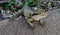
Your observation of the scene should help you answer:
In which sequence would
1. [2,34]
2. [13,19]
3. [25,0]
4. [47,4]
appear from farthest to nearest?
[47,4], [25,0], [13,19], [2,34]

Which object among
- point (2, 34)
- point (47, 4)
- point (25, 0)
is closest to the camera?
point (2, 34)

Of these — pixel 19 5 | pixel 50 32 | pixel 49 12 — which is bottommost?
pixel 50 32

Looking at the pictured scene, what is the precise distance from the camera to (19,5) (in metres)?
2.63

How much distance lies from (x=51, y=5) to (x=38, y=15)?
0.60 meters

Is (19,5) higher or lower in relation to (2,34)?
higher

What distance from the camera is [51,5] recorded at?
2902mm

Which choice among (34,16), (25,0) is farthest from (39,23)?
(25,0)

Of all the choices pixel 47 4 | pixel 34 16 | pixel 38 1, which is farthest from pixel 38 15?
pixel 47 4

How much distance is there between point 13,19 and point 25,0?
0.44 metres

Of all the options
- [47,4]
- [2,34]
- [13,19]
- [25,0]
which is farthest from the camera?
[47,4]

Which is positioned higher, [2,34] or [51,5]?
[51,5]

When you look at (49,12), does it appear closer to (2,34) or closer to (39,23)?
(39,23)

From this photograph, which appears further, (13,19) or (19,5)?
(19,5)

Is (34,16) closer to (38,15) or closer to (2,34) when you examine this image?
(38,15)
